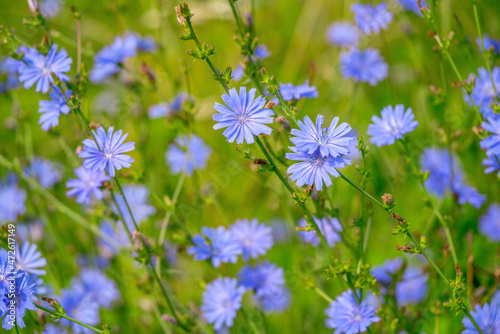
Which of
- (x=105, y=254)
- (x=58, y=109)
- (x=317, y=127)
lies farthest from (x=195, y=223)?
(x=317, y=127)

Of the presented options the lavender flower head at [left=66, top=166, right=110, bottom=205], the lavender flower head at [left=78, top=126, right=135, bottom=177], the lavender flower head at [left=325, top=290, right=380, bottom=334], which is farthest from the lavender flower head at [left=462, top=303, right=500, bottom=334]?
the lavender flower head at [left=66, top=166, right=110, bottom=205]

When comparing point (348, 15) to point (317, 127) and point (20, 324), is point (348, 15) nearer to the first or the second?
point (317, 127)

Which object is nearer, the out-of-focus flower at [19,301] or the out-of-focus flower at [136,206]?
the out-of-focus flower at [19,301]

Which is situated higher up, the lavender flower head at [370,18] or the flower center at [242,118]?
the lavender flower head at [370,18]

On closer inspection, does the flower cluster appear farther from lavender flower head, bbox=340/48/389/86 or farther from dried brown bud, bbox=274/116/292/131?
lavender flower head, bbox=340/48/389/86

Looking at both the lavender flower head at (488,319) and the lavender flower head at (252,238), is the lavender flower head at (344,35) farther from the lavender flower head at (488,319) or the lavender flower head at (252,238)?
the lavender flower head at (488,319)

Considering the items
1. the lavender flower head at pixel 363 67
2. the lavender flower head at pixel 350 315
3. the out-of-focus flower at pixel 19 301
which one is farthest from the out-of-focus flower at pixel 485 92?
the out-of-focus flower at pixel 19 301
